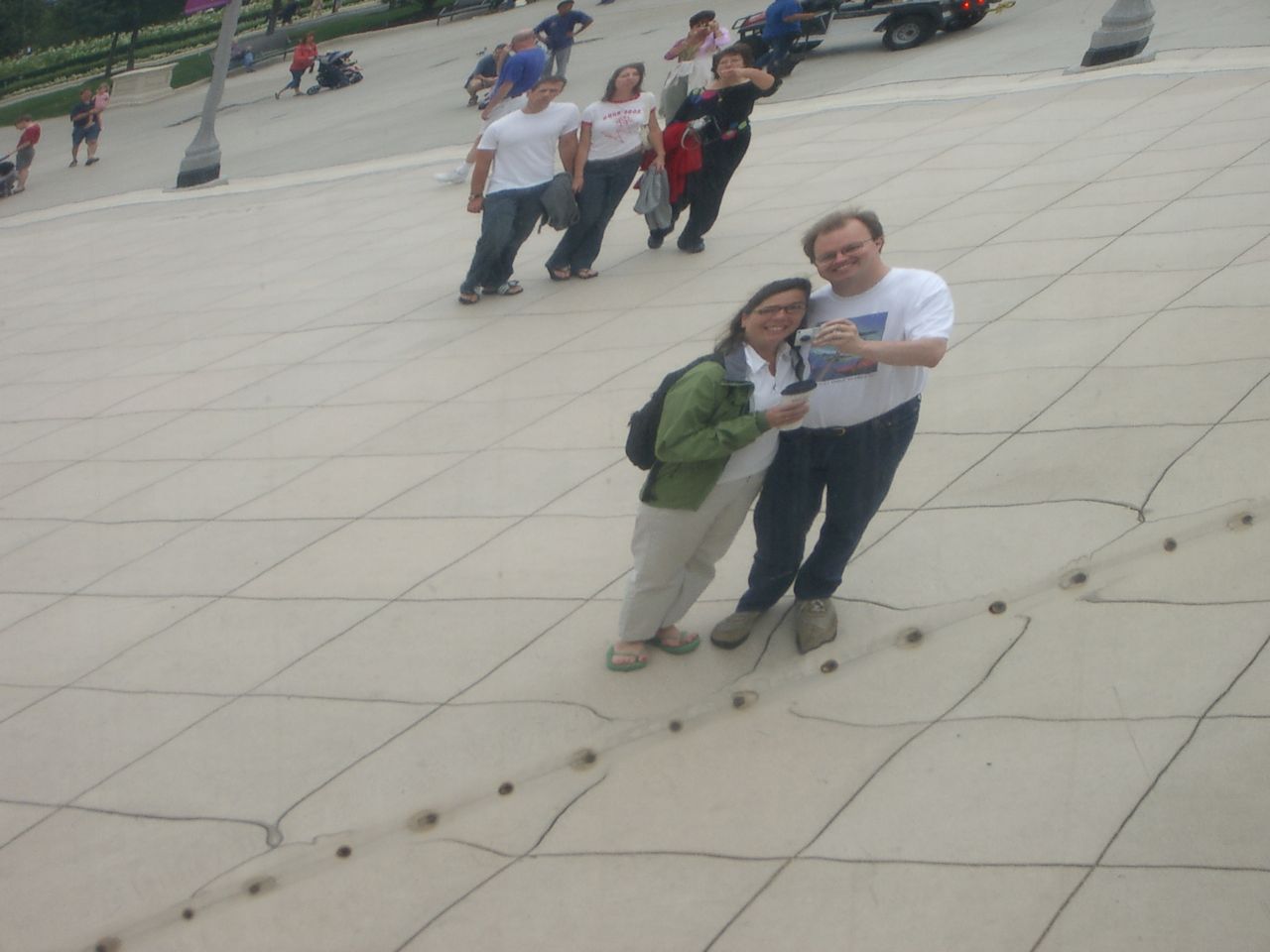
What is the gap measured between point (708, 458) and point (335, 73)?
91.1 ft

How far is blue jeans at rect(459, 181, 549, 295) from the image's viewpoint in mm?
9883

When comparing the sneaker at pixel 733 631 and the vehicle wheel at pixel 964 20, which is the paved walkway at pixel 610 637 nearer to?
the sneaker at pixel 733 631

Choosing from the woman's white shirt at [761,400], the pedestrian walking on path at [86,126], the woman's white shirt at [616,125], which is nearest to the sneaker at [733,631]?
the woman's white shirt at [761,400]

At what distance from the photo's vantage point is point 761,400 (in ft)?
14.9

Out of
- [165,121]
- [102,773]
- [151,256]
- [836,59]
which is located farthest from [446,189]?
[165,121]

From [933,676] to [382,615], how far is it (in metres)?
2.27

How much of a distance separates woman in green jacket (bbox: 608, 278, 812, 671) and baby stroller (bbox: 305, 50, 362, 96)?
27.2 meters

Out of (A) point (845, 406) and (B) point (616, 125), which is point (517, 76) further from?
(A) point (845, 406)

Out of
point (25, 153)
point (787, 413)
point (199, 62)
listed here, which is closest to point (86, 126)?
point (25, 153)

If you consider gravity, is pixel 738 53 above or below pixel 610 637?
above

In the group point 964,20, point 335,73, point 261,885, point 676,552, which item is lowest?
point 964,20

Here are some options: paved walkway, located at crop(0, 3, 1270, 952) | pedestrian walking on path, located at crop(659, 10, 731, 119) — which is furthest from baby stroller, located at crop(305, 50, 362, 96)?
paved walkway, located at crop(0, 3, 1270, 952)

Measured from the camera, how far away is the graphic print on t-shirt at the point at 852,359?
4.46 m

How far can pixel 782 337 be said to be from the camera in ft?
14.6
